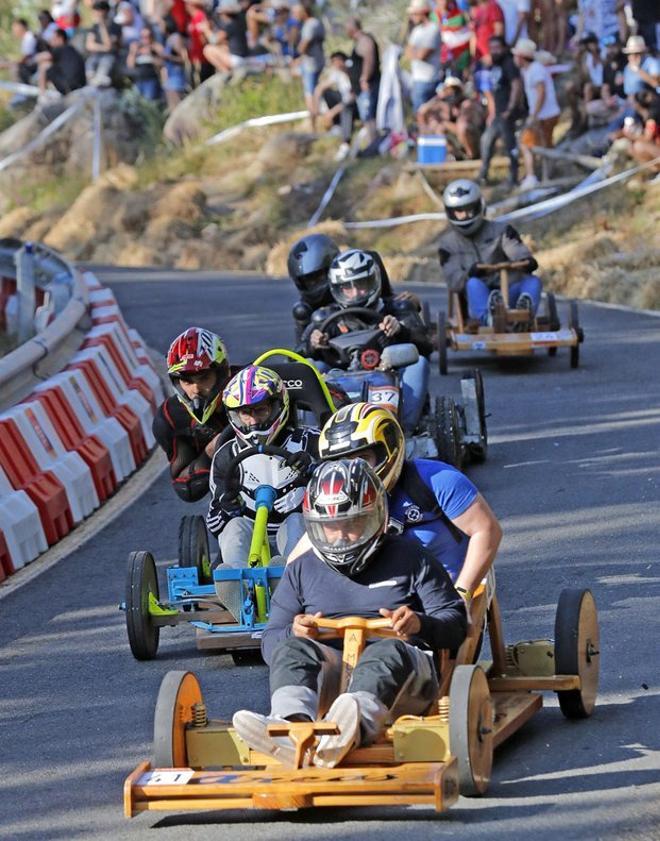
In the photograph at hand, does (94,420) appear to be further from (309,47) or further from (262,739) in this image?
(309,47)

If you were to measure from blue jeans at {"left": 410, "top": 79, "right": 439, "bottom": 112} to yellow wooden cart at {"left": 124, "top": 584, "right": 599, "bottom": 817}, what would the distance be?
68.7ft

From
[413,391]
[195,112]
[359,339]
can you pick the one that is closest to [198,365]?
[413,391]

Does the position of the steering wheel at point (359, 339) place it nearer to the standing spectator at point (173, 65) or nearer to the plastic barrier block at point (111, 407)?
the plastic barrier block at point (111, 407)

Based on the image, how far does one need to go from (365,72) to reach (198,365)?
61.9ft

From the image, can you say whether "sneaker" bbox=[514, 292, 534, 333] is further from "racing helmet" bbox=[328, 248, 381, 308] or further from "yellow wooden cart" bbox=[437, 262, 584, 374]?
"racing helmet" bbox=[328, 248, 381, 308]

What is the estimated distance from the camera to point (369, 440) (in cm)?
678

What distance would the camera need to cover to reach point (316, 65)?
97.2 feet

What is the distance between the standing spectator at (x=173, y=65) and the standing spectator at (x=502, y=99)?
8.54m

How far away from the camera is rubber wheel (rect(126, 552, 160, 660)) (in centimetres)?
798

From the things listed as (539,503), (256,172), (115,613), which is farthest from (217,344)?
(256,172)

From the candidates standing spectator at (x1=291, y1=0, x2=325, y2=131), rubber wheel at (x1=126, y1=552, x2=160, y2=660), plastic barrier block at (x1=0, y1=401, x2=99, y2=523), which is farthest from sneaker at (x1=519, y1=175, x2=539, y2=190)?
rubber wheel at (x1=126, y1=552, x2=160, y2=660)

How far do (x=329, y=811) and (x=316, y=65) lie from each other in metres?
24.8

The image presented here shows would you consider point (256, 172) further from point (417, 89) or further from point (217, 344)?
point (217, 344)

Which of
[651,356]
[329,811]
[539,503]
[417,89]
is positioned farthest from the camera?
[417,89]
